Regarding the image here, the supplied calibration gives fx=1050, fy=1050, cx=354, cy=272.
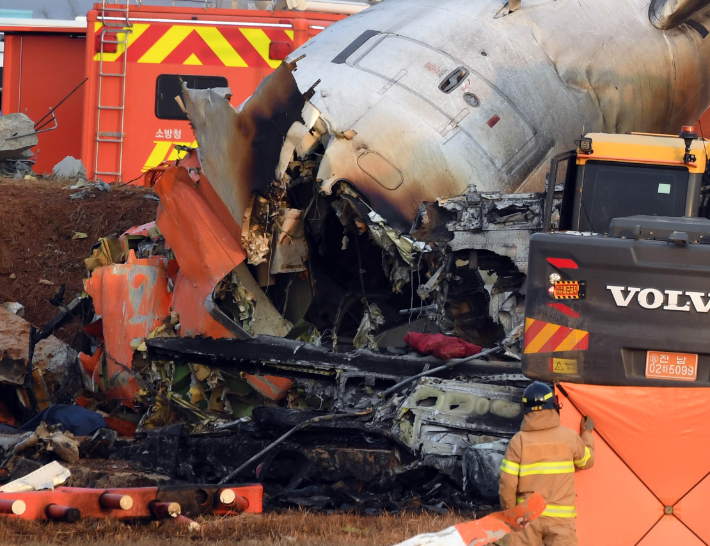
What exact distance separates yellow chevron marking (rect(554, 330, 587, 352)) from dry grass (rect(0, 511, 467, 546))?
122 cm

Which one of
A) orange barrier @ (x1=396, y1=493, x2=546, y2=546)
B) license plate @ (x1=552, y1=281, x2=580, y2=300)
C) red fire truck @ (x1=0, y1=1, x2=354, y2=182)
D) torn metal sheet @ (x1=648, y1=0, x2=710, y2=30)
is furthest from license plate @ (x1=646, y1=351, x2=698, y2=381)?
red fire truck @ (x1=0, y1=1, x2=354, y2=182)

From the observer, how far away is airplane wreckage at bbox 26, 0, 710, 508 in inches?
275

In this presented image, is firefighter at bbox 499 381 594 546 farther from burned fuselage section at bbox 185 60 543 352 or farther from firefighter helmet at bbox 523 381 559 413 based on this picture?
burned fuselage section at bbox 185 60 543 352

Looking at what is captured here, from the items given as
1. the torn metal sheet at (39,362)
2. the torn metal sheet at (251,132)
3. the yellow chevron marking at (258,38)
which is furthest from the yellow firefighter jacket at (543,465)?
the yellow chevron marking at (258,38)

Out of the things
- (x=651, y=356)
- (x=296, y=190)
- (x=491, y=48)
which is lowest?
(x=651, y=356)

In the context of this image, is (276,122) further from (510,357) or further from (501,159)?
(510,357)

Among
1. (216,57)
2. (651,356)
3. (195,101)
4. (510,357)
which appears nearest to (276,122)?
(195,101)

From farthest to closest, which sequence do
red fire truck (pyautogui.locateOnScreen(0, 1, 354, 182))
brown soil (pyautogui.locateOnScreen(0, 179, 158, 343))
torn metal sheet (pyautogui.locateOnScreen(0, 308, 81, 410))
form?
1. red fire truck (pyautogui.locateOnScreen(0, 1, 354, 182))
2. brown soil (pyautogui.locateOnScreen(0, 179, 158, 343))
3. torn metal sheet (pyautogui.locateOnScreen(0, 308, 81, 410))

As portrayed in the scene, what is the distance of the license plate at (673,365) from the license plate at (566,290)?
0.49 meters

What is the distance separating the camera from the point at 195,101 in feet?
26.8

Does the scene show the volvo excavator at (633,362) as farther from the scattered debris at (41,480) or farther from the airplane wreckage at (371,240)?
the scattered debris at (41,480)

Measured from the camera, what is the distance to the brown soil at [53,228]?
42.3ft

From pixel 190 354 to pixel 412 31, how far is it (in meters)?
3.48

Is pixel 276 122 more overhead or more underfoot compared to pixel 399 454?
more overhead
